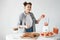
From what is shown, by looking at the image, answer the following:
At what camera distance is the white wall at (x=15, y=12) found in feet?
5.54

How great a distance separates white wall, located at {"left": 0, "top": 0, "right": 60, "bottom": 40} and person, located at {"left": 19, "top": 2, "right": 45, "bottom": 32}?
0.14ft

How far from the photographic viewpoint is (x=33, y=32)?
1.73 metres

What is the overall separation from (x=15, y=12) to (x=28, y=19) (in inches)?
7.2

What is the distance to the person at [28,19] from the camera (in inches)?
67.9

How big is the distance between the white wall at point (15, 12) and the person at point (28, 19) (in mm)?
43

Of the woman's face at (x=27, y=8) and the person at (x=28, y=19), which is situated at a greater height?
the woman's face at (x=27, y=8)

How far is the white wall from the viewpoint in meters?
1.69

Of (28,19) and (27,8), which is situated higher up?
(27,8)

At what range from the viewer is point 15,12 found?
1.71 metres

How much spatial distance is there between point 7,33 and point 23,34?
19cm

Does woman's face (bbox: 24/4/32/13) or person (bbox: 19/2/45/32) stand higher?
woman's face (bbox: 24/4/32/13)

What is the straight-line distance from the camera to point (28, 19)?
68.6 inches

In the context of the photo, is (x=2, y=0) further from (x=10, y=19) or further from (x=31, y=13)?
(x=31, y=13)

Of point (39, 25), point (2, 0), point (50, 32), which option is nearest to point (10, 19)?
point (2, 0)
